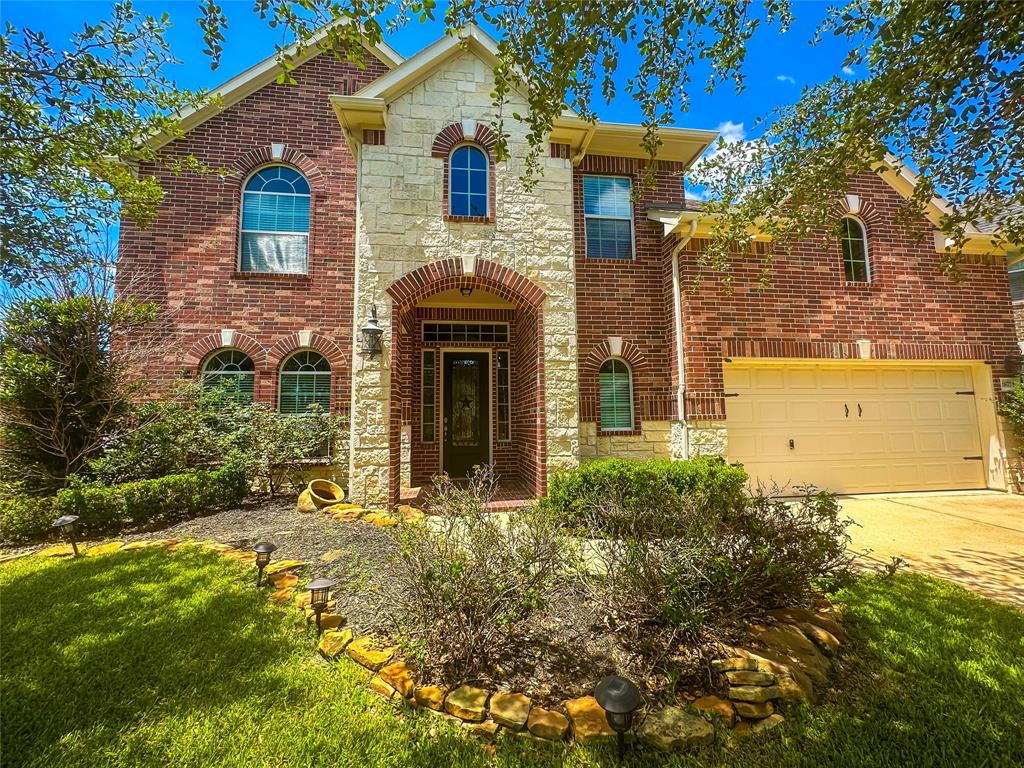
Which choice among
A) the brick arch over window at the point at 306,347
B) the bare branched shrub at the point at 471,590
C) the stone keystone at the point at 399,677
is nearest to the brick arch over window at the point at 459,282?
the brick arch over window at the point at 306,347

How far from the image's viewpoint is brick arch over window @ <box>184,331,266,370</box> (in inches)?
302

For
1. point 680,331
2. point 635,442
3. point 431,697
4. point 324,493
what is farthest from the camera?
point 635,442

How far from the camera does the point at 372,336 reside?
6.17 metres

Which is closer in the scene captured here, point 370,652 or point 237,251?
point 370,652

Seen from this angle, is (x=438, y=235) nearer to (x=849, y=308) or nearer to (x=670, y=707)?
(x=670, y=707)

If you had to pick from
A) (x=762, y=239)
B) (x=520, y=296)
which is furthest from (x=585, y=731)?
(x=762, y=239)

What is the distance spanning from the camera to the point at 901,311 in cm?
783

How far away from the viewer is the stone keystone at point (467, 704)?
2243mm

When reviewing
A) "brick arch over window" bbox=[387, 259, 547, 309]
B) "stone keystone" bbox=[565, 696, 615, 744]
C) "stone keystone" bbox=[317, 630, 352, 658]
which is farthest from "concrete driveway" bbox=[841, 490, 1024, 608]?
"brick arch over window" bbox=[387, 259, 547, 309]

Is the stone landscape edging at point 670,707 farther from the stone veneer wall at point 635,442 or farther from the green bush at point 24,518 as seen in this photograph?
the green bush at point 24,518

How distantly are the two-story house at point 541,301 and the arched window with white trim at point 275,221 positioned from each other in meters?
0.04

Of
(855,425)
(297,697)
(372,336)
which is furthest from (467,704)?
(855,425)

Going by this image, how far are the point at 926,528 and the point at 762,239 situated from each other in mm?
5034

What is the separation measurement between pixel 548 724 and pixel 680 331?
6.52 metres
